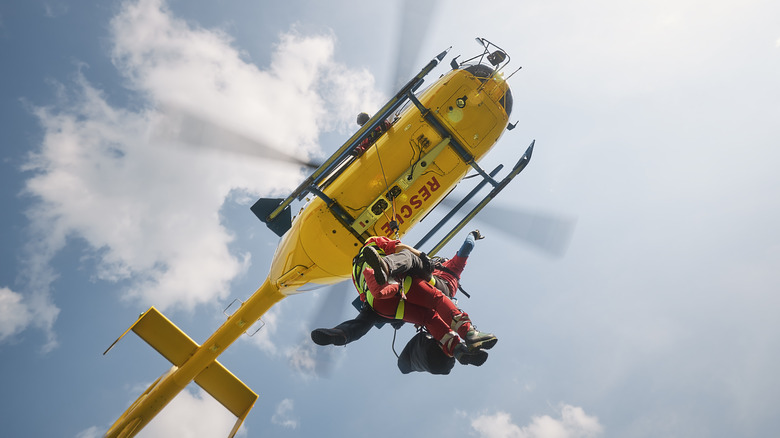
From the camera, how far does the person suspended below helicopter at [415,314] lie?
404 cm

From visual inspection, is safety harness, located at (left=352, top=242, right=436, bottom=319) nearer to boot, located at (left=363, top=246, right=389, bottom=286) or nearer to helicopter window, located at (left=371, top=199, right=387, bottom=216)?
boot, located at (left=363, top=246, right=389, bottom=286)

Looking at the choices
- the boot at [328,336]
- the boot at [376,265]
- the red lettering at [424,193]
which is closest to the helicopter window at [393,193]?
the red lettering at [424,193]

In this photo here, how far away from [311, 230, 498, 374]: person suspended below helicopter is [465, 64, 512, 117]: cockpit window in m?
3.25

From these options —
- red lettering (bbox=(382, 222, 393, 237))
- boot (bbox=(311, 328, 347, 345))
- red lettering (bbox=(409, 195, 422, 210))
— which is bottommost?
boot (bbox=(311, 328, 347, 345))

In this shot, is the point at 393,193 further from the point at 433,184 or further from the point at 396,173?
the point at 433,184

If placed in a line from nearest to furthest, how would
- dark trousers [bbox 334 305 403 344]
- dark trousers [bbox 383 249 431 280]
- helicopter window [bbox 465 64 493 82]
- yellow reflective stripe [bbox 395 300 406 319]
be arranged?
dark trousers [bbox 383 249 431 280]
yellow reflective stripe [bbox 395 300 406 319]
dark trousers [bbox 334 305 403 344]
helicopter window [bbox 465 64 493 82]

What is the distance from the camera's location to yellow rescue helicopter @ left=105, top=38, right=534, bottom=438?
246 inches

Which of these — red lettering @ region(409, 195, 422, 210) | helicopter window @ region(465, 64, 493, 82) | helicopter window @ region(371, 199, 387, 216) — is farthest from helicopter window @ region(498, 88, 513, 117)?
helicopter window @ region(371, 199, 387, 216)

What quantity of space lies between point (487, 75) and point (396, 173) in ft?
6.94

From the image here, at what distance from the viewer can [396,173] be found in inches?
248

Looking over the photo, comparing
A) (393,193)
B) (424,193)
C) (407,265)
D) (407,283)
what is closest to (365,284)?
(407,283)

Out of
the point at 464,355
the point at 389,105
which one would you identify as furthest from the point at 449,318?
the point at 389,105

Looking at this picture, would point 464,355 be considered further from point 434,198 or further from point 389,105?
point 389,105

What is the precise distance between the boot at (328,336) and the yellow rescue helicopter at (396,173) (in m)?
1.80
